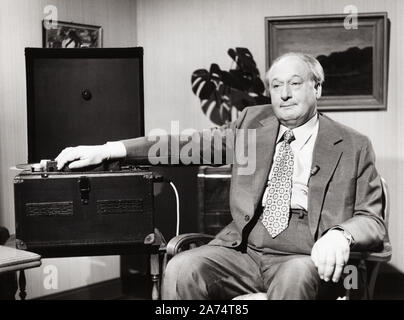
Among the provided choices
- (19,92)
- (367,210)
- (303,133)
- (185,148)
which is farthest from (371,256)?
(19,92)

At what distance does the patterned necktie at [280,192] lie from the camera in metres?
2.04

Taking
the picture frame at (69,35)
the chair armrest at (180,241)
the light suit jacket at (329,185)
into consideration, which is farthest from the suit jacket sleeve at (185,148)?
the picture frame at (69,35)

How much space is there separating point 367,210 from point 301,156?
35 centimetres

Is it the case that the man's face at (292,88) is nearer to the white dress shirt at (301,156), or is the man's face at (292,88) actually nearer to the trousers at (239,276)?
the white dress shirt at (301,156)

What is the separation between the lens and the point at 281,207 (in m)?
2.05

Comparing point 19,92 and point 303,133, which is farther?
point 19,92

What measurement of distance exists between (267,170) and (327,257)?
1.79 ft

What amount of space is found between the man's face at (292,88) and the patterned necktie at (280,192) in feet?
0.35

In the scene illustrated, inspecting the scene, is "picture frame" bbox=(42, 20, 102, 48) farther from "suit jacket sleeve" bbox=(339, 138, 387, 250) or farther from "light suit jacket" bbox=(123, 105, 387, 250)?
"suit jacket sleeve" bbox=(339, 138, 387, 250)

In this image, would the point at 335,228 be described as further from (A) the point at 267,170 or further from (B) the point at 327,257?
(A) the point at 267,170

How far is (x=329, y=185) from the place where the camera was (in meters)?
2.03

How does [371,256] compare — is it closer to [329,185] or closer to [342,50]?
[329,185]

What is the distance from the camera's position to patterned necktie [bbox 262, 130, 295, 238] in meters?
2.04

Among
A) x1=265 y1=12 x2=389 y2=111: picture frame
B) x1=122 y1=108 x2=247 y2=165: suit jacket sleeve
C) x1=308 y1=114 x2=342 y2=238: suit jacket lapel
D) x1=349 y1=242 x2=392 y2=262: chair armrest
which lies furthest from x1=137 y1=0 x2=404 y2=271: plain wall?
x1=349 y1=242 x2=392 y2=262: chair armrest
